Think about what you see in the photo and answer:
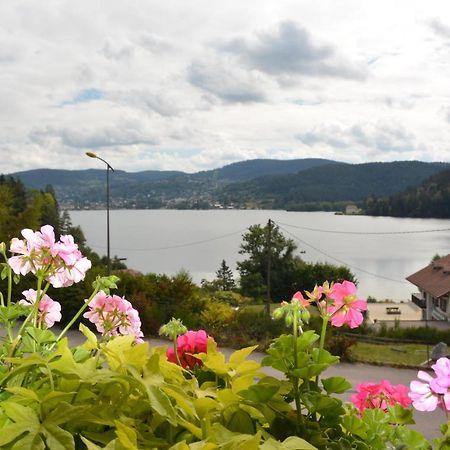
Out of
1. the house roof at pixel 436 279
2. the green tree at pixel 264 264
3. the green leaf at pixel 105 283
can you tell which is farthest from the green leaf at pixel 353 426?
the green tree at pixel 264 264

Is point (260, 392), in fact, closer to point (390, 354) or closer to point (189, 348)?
point (189, 348)

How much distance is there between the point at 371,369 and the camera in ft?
47.4

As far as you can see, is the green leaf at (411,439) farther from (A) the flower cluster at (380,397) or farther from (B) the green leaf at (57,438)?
(B) the green leaf at (57,438)

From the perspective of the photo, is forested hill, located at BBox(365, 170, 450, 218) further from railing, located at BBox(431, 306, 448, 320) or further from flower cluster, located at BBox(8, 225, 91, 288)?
flower cluster, located at BBox(8, 225, 91, 288)

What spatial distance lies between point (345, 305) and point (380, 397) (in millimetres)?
443

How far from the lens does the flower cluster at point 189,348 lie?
129cm

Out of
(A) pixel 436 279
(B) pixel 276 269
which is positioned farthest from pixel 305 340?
(B) pixel 276 269

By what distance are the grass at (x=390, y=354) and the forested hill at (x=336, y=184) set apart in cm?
14365

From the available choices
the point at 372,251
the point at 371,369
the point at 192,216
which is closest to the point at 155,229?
the point at 192,216

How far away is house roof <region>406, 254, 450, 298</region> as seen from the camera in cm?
4163

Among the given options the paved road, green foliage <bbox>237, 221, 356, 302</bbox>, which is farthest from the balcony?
the paved road

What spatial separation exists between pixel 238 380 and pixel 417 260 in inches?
3441

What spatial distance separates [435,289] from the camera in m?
42.3

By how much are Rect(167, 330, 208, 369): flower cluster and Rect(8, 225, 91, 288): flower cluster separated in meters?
0.29
